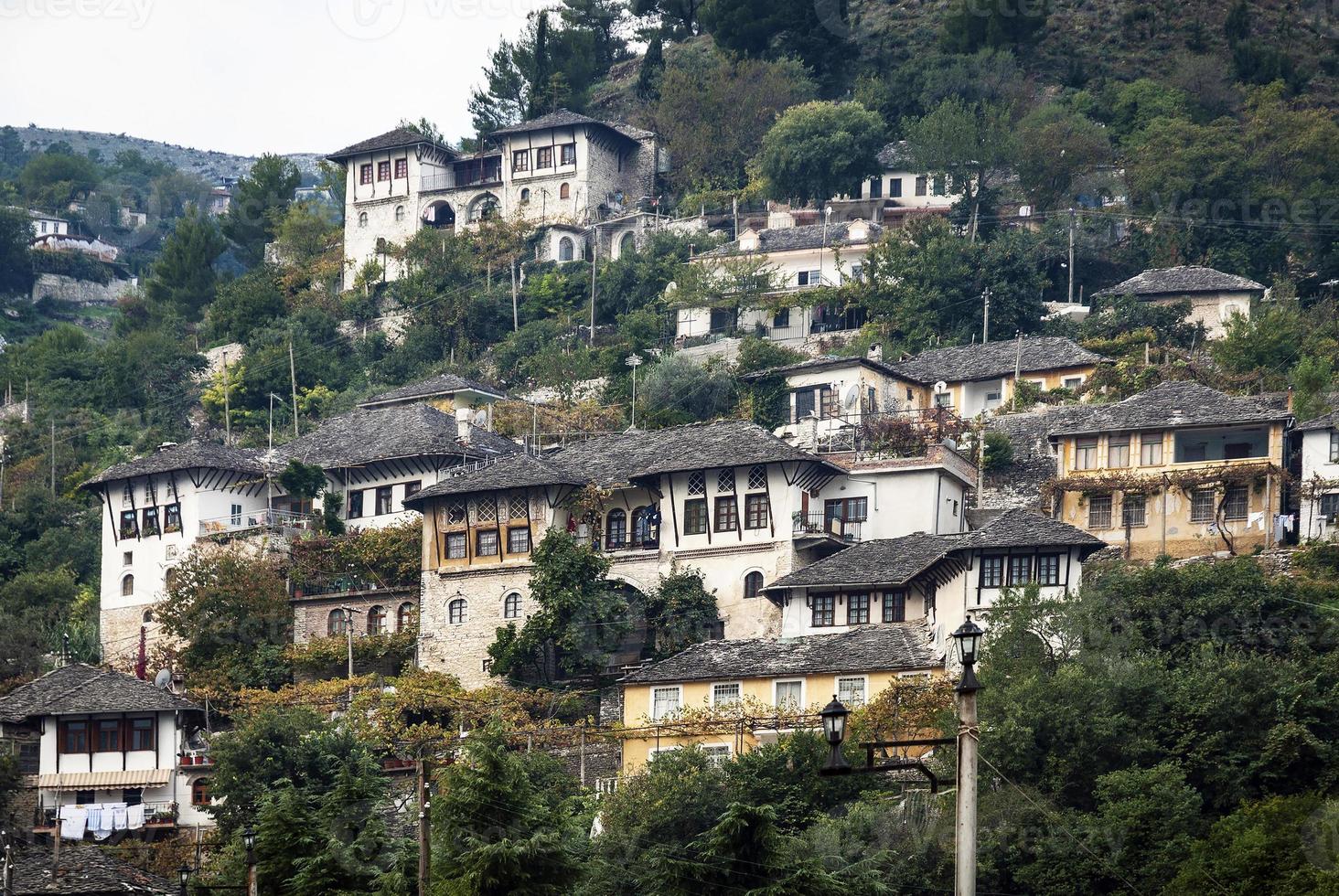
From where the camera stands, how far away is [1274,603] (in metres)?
55.7

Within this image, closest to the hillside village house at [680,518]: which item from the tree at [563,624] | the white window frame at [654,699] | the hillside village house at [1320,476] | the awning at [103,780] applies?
the tree at [563,624]

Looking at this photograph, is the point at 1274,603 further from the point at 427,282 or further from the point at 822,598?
the point at 427,282

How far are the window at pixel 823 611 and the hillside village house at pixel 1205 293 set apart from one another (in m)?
27.8

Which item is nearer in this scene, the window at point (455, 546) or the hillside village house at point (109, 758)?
the hillside village house at point (109, 758)

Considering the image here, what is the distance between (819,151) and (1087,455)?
119 feet

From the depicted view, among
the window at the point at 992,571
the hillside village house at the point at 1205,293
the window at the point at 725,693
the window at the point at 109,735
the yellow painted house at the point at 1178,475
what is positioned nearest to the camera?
the window at the point at 725,693

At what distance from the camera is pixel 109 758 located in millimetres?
61969

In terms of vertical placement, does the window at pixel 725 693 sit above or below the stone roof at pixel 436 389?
below

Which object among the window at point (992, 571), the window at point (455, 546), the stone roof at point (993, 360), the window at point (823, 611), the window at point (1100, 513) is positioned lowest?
the window at point (823, 611)

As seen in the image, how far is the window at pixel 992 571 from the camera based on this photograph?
60312 millimetres

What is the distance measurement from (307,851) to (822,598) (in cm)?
2086

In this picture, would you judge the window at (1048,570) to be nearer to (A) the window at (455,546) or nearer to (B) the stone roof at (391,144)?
(A) the window at (455,546)

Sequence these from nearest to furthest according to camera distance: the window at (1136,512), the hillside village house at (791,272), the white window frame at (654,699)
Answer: the white window frame at (654,699) < the window at (1136,512) < the hillside village house at (791,272)

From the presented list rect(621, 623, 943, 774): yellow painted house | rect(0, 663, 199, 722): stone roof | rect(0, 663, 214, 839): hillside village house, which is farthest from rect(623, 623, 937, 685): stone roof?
rect(0, 663, 199, 722): stone roof
